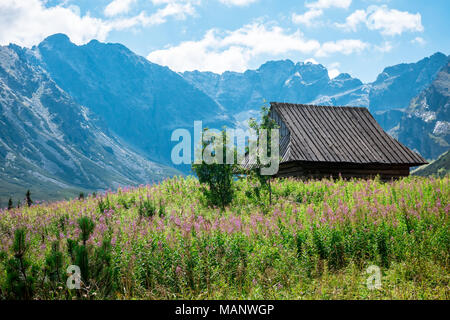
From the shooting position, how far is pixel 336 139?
964 inches

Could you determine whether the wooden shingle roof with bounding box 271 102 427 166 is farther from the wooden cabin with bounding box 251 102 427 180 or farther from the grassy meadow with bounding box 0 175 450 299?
the grassy meadow with bounding box 0 175 450 299

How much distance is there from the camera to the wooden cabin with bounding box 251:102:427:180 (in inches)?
892

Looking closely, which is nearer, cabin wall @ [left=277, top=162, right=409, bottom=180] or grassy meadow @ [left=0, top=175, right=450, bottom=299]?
grassy meadow @ [left=0, top=175, right=450, bottom=299]

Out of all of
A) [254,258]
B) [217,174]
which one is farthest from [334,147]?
[254,258]

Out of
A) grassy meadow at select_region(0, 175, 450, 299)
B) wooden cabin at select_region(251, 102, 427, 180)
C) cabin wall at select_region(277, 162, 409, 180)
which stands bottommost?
grassy meadow at select_region(0, 175, 450, 299)

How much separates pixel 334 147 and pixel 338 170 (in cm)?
147

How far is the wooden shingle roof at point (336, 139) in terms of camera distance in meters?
22.7

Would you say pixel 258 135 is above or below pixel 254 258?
above

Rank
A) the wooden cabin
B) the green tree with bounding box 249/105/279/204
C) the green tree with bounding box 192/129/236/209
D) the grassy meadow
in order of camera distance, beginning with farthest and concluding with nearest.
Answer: the wooden cabin → the green tree with bounding box 192/129/236/209 → the green tree with bounding box 249/105/279/204 → the grassy meadow

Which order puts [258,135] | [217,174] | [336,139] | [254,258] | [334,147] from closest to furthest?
[254,258] → [258,135] → [217,174] → [334,147] → [336,139]

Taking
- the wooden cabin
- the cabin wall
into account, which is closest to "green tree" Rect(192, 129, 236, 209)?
the wooden cabin

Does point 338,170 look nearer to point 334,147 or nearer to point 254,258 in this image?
point 334,147
